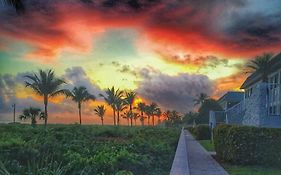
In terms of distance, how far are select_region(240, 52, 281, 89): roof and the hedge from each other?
57.9 feet

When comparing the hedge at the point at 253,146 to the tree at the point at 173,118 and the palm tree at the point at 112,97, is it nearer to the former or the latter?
the palm tree at the point at 112,97

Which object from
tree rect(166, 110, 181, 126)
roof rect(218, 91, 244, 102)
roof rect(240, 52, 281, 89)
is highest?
roof rect(240, 52, 281, 89)

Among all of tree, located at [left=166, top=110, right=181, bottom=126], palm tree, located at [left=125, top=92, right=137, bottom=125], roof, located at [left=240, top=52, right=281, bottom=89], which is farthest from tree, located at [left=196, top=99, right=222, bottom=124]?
tree, located at [left=166, top=110, right=181, bottom=126]

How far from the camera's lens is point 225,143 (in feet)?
63.4

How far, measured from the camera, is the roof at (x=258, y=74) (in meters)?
36.6

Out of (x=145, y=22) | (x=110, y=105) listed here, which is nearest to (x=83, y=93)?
(x=110, y=105)

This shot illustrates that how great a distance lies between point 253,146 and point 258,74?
29.8 m

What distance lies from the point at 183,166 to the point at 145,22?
518cm

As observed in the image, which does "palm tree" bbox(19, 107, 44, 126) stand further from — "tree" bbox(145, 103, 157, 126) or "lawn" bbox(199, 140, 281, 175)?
"tree" bbox(145, 103, 157, 126)

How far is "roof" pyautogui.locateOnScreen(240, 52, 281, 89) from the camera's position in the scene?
3656 cm

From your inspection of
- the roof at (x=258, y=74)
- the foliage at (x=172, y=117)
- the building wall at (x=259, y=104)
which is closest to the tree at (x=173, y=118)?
the foliage at (x=172, y=117)

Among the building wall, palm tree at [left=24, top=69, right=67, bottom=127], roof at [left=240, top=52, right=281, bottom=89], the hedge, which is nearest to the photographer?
the hedge

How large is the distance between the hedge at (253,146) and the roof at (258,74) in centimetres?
1765

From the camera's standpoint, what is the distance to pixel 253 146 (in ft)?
56.0
